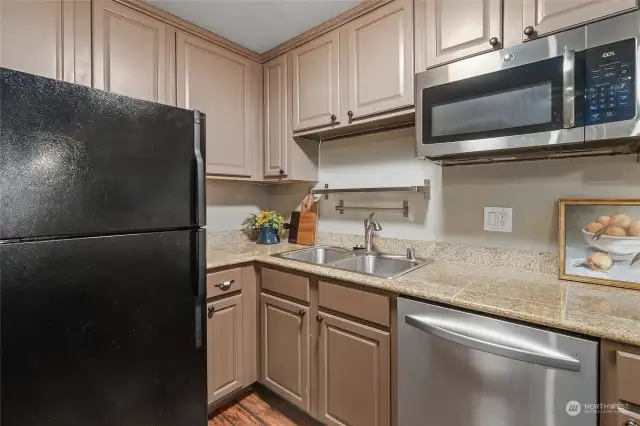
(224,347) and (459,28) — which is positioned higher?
(459,28)

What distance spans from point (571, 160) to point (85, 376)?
2.03 meters

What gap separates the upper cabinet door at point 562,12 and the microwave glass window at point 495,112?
257 mm

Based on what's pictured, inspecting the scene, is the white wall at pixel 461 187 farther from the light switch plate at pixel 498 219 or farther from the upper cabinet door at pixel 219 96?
the upper cabinet door at pixel 219 96

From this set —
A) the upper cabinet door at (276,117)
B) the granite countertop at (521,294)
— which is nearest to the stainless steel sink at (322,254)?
the granite countertop at (521,294)

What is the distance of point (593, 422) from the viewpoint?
0.85 metres

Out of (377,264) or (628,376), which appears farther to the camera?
(377,264)

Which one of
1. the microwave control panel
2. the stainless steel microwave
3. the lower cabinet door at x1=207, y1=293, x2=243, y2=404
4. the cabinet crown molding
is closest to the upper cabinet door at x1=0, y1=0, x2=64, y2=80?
the cabinet crown molding

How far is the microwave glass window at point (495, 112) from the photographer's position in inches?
42.6

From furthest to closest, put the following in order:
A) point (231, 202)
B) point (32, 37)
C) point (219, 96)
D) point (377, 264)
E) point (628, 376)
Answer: point (231, 202) → point (219, 96) → point (377, 264) → point (32, 37) → point (628, 376)

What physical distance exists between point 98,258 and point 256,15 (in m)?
1.55

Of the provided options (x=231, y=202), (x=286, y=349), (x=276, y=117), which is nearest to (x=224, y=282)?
(x=286, y=349)

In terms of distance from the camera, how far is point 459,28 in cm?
134

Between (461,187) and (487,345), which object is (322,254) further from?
(487,345)

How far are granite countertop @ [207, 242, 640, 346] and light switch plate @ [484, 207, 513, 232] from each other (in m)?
0.20
